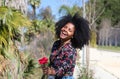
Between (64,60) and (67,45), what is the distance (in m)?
0.21

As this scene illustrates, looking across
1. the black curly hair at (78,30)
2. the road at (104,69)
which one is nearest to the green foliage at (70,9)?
the road at (104,69)

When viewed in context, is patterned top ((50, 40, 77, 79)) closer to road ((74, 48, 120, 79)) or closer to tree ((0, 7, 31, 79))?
tree ((0, 7, 31, 79))

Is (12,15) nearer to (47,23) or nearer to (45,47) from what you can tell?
(45,47)

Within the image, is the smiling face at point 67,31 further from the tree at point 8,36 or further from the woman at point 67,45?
the tree at point 8,36

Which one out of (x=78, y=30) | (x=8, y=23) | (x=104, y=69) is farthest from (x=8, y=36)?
(x=104, y=69)

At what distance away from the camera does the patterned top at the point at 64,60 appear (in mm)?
4703

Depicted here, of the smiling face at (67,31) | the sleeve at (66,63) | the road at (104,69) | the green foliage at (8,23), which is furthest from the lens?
the road at (104,69)

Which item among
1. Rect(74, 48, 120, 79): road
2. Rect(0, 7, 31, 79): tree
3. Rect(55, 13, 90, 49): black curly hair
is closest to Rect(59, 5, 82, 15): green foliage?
Rect(74, 48, 120, 79): road

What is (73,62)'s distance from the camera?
15.5 ft

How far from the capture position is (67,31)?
4.93 meters

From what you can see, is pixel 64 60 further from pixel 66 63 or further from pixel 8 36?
pixel 8 36

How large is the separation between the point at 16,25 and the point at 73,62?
66.2 inches

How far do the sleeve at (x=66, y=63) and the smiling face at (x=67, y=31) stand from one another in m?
0.20

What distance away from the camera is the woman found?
4715mm
